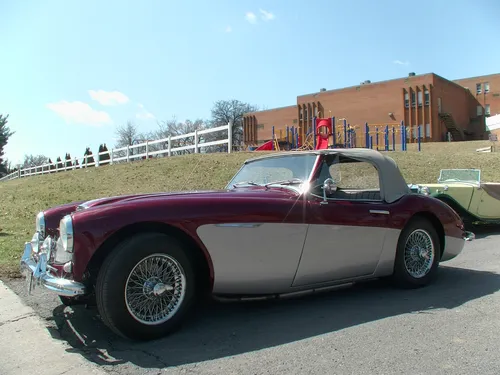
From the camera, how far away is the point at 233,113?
75812 mm

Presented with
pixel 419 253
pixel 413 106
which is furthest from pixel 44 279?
pixel 413 106

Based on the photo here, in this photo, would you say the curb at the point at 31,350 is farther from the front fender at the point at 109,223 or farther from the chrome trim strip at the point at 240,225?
the chrome trim strip at the point at 240,225

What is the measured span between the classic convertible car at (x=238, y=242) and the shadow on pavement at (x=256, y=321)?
177 mm

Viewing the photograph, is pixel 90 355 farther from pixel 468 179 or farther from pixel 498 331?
pixel 468 179

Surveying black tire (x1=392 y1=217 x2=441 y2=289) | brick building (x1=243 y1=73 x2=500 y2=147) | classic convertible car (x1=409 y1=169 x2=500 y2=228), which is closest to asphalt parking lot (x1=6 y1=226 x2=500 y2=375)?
black tire (x1=392 y1=217 x2=441 y2=289)

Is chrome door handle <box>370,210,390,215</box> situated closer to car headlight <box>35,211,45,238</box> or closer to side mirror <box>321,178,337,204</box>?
side mirror <box>321,178,337,204</box>

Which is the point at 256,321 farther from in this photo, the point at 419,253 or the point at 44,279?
the point at 419,253

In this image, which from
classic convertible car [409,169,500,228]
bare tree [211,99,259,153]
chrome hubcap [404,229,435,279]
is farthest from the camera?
bare tree [211,99,259,153]

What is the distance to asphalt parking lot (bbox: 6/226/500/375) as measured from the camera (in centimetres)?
294

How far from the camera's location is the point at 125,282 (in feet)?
10.5

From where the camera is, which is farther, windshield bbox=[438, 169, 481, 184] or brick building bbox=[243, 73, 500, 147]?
brick building bbox=[243, 73, 500, 147]

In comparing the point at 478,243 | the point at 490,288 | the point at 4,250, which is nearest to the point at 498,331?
the point at 490,288

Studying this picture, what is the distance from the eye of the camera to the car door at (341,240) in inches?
156

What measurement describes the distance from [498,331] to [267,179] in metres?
2.53
